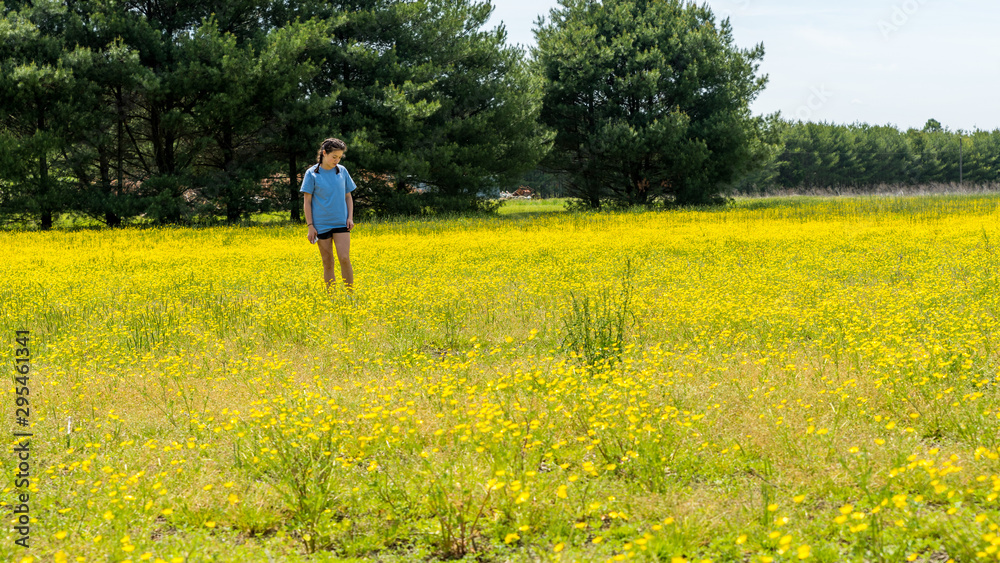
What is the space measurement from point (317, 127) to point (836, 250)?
1920 centimetres

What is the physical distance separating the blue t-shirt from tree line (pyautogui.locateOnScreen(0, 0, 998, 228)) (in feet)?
56.8

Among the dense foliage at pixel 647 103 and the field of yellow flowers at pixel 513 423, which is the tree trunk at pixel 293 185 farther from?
the field of yellow flowers at pixel 513 423

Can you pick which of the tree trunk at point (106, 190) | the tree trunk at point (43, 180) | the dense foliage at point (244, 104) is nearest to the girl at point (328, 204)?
the dense foliage at point (244, 104)

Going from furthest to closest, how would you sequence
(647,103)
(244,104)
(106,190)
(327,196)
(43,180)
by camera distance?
(647,103) → (106,190) → (244,104) → (43,180) → (327,196)

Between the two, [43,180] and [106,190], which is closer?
→ [43,180]

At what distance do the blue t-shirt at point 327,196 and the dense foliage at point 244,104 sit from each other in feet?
56.5

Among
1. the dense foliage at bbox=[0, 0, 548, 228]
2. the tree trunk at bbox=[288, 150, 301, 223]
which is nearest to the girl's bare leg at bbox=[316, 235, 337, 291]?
the dense foliage at bbox=[0, 0, 548, 228]

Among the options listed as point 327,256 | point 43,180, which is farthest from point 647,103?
point 327,256

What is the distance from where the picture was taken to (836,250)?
13.0 metres

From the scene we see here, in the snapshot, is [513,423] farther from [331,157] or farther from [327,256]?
[327,256]

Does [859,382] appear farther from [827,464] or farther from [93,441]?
[93,441]

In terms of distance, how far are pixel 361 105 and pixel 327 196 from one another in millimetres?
19946

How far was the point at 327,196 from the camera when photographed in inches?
348

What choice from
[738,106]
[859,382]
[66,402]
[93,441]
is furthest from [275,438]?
[738,106]
